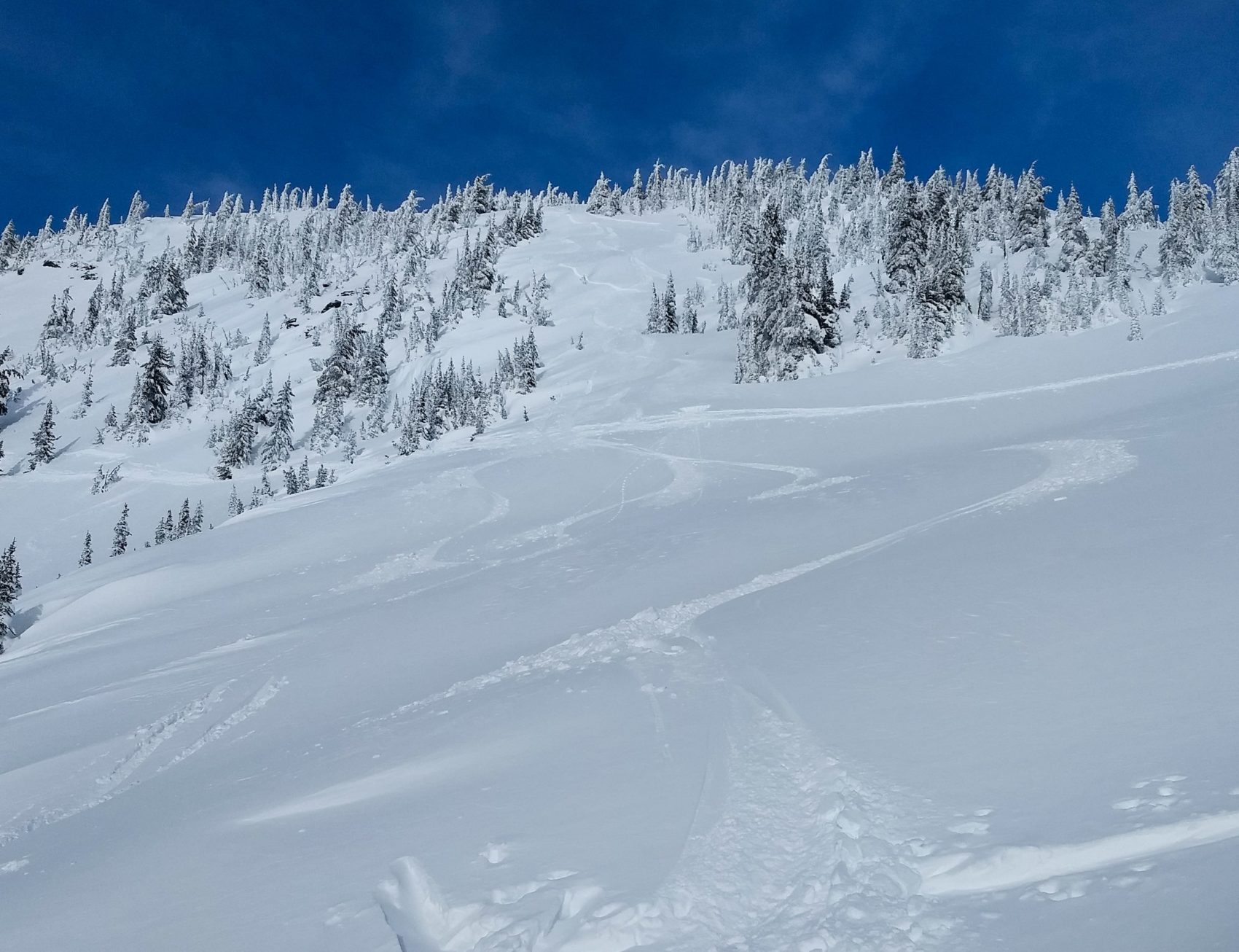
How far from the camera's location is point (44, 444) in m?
47.4

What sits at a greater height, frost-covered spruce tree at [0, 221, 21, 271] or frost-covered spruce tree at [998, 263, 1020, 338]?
frost-covered spruce tree at [0, 221, 21, 271]

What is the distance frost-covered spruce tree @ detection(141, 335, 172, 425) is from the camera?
172ft

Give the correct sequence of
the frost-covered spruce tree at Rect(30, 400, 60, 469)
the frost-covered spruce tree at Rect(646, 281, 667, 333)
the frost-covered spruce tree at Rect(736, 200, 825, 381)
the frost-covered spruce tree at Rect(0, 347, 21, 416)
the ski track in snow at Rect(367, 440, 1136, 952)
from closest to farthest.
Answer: the ski track in snow at Rect(367, 440, 1136, 952) < the frost-covered spruce tree at Rect(736, 200, 825, 381) < the frost-covered spruce tree at Rect(30, 400, 60, 469) < the frost-covered spruce tree at Rect(0, 347, 21, 416) < the frost-covered spruce tree at Rect(646, 281, 667, 333)

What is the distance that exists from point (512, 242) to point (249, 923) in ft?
300

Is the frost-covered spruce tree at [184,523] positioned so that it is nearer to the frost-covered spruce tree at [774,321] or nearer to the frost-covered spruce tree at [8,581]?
the frost-covered spruce tree at [8,581]

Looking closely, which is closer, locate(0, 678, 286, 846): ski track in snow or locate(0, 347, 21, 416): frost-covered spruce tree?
locate(0, 678, 286, 846): ski track in snow

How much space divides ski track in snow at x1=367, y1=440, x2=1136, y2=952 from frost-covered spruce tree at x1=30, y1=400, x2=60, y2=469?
5659 cm

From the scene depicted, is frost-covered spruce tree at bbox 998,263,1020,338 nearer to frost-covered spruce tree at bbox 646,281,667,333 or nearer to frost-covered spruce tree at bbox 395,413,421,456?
frost-covered spruce tree at bbox 646,281,667,333

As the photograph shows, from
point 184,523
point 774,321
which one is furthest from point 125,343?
point 774,321

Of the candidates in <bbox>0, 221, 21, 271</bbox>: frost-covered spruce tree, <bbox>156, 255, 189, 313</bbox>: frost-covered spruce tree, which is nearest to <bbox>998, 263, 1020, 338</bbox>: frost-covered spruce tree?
<bbox>156, 255, 189, 313</bbox>: frost-covered spruce tree

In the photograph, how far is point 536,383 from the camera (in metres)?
48.6

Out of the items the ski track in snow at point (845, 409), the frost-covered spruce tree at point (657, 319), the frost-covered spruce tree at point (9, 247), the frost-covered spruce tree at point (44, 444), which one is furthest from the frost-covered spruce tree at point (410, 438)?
the frost-covered spruce tree at point (9, 247)

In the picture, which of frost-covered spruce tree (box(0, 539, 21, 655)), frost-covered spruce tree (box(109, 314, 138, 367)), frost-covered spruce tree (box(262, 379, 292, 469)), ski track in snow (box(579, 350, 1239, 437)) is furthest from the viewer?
frost-covered spruce tree (box(109, 314, 138, 367))

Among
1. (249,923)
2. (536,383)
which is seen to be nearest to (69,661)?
(249,923)
